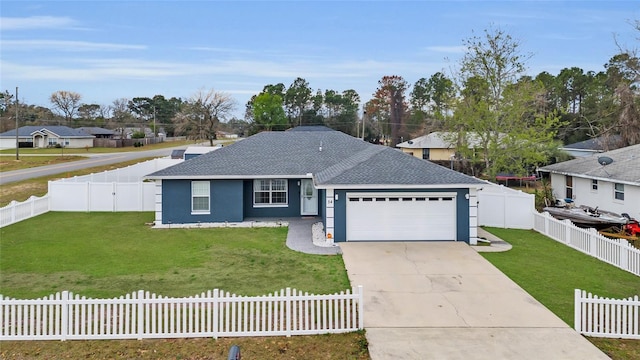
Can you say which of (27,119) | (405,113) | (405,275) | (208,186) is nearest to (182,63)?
(208,186)

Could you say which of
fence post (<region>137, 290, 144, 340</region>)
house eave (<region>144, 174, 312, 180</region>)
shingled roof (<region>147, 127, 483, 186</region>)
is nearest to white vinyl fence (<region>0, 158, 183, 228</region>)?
shingled roof (<region>147, 127, 483, 186</region>)

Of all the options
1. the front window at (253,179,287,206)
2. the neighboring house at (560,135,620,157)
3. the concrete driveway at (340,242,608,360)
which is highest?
the neighboring house at (560,135,620,157)

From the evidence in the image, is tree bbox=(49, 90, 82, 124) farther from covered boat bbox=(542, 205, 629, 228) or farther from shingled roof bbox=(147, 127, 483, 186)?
covered boat bbox=(542, 205, 629, 228)

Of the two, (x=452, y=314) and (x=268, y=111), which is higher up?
(x=268, y=111)

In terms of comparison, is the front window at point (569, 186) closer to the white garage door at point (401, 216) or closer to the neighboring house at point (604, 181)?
the neighboring house at point (604, 181)

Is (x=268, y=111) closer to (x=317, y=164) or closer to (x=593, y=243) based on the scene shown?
(x=317, y=164)

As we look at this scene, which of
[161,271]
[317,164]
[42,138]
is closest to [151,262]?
[161,271]
